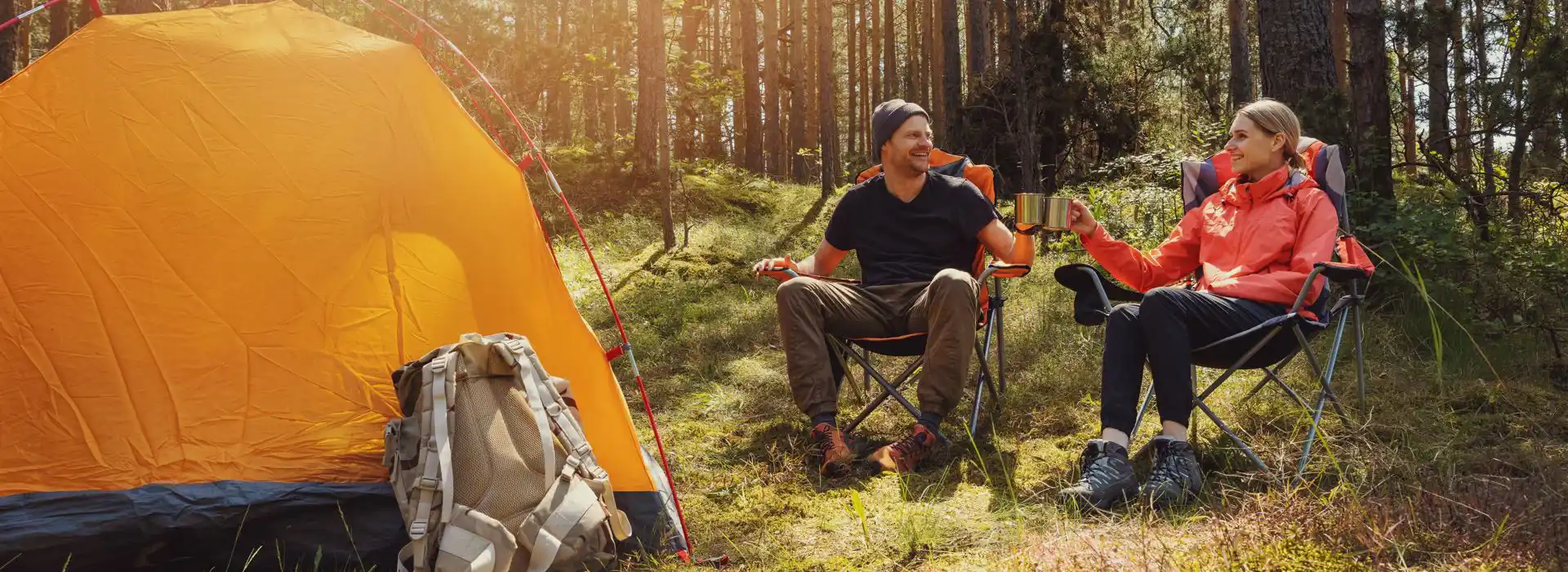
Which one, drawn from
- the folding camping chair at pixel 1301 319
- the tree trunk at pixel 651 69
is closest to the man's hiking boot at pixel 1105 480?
the folding camping chair at pixel 1301 319

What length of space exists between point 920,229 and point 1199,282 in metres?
0.88

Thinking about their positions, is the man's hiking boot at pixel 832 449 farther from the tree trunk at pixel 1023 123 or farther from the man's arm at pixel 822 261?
the tree trunk at pixel 1023 123

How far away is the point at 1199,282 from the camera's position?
300 centimetres

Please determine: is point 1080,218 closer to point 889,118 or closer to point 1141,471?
point 1141,471

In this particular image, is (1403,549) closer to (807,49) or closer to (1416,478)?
(1416,478)

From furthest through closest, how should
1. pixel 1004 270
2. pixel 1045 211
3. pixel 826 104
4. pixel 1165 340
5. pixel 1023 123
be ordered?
1. pixel 826 104
2. pixel 1023 123
3. pixel 1004 270
4. pixel 1045 211
5. pixel 1165 340

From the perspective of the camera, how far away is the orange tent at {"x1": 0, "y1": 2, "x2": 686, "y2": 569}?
2.18m

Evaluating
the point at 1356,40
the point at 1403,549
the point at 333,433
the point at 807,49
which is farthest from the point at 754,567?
the point at 807,49

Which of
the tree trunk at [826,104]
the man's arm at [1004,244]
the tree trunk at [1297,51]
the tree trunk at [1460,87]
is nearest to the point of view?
the man's arm at [1004,244]

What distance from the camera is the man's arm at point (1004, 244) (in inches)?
125

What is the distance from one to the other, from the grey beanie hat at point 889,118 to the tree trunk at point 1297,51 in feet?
6.63

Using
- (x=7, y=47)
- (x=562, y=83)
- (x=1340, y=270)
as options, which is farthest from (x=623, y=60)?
(x=1340, y=270)

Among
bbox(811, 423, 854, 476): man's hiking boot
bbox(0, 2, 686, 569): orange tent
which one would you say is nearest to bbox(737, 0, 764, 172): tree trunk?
bbox(811, 423, 854, 476): man's hiking boot

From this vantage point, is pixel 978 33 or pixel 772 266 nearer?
pixel 772 266
